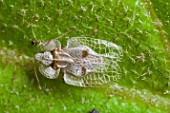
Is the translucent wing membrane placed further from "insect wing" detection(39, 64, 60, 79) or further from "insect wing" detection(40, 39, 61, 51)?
"insect wing" detection(39, 64, 60, 79)

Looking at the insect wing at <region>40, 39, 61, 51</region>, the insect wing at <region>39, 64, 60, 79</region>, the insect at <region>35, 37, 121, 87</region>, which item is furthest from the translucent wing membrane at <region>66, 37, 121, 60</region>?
the insect wing at <region>39, 64, 60, 79</region>

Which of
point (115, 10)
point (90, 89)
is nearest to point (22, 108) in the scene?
point (90, 89)

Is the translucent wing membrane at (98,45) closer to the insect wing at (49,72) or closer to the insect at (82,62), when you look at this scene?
the insect at (82,62)

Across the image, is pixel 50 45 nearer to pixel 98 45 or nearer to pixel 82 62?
pixel 82 62

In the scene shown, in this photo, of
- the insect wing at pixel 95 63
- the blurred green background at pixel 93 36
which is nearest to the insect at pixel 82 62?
the insect wing at pixel 95 63

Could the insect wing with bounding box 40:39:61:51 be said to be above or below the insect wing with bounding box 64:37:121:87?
above

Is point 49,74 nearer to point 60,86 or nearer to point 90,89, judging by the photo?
point 60,86

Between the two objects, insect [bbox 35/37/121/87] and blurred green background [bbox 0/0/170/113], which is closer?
blurred green background [bbox 0/0/170/113]

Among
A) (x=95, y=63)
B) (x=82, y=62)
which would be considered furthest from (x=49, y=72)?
(x=95, y=63)

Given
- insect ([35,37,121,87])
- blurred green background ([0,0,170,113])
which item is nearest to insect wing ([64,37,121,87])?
insect ([35,37,121,87])
